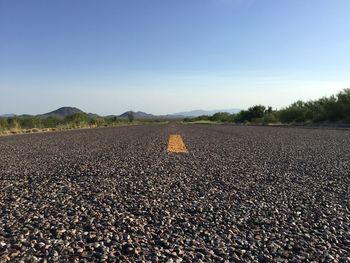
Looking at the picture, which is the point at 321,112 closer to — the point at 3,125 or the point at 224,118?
the point at 3,125

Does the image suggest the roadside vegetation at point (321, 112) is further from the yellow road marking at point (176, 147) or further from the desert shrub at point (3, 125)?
the desert shrub at point (3, 125)

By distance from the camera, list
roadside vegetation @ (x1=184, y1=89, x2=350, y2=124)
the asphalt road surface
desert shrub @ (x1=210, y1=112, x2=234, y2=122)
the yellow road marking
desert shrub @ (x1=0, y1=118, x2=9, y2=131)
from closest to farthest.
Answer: the asphalt road surface < the yellow road marking < desert shrub @ (x1=0, y1=118, x2=9, y2=131) < roadside vegetation @ (x1=184, y1=89, x2=350, y2=124) < desert shrub @ (x1=210, y1=112, x2=234, y2=122)

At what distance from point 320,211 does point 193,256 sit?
1.91m

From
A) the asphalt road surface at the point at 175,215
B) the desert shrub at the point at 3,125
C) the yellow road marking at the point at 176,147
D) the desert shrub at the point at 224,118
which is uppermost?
the desert shrub at the point at 3,125

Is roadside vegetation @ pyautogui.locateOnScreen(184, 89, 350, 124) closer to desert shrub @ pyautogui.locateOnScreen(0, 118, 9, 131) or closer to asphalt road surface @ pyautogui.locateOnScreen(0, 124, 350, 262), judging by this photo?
desert shrub @ pyautogui.locateOnScreen(0, 118, 9, 131)

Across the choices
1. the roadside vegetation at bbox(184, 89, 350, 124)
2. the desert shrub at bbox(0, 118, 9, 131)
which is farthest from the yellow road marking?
the roadside vegetation at bbox(184, 89, 350, 124)

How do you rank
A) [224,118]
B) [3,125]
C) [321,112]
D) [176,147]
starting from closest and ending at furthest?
[176,147]
[3,125]
[321,112]
[224,118]

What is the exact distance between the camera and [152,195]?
4.77 m

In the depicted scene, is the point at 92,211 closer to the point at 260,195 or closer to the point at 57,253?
the point at 57,253

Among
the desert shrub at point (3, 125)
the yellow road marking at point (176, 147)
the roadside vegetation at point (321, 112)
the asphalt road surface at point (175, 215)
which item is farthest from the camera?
the roadside vegetation at point (321, 112)

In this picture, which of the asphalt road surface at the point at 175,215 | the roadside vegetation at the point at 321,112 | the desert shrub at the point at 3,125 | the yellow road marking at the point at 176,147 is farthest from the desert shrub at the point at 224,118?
the asphalt road surface at the point at 175,215

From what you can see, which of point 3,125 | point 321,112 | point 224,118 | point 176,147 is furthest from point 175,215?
point 224,118

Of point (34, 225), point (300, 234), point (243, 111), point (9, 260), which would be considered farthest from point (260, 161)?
point (243, 111)

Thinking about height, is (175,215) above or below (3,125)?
below
